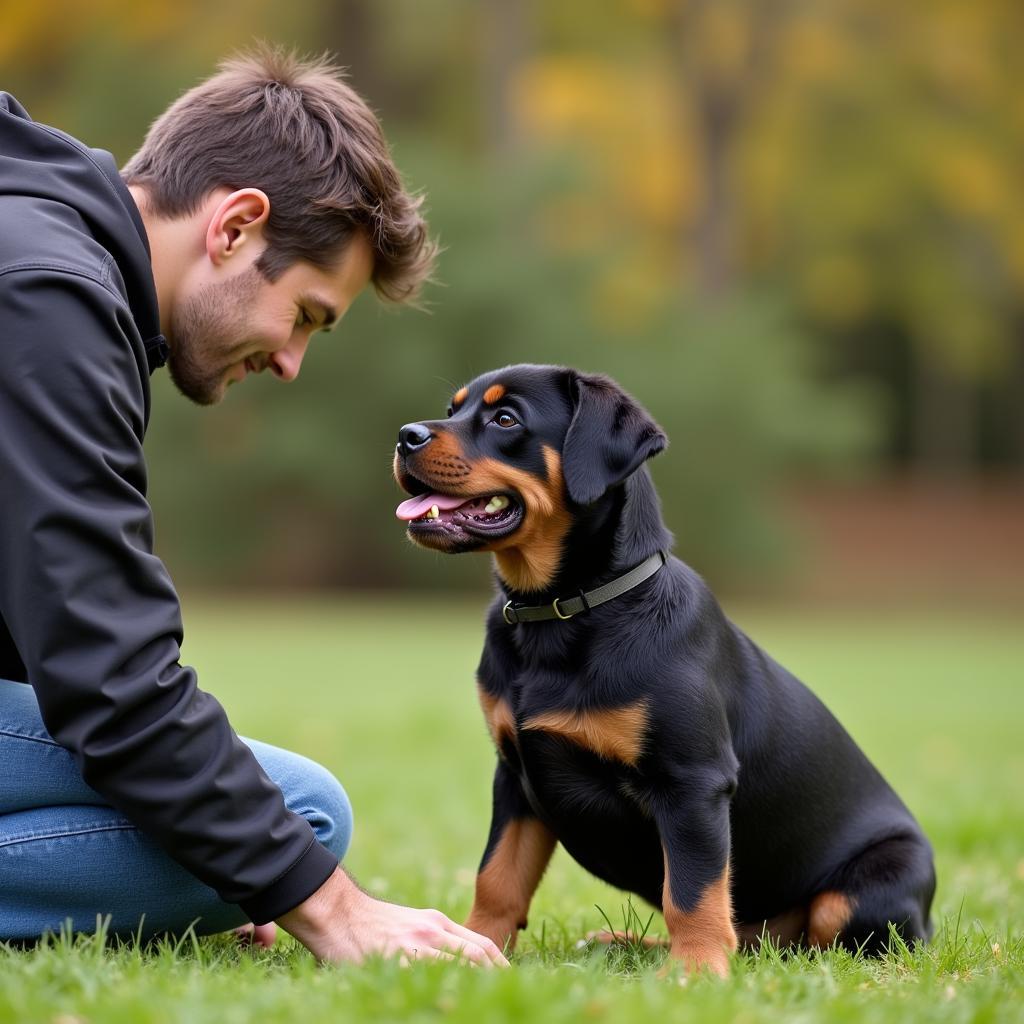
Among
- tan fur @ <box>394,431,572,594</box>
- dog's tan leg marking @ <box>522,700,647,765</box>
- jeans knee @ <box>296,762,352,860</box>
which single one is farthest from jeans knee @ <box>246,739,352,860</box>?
tan fur @ <box>394,431,572,594</box>

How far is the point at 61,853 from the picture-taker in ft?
9.43

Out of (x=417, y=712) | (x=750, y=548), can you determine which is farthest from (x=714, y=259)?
(x=417, y=712)

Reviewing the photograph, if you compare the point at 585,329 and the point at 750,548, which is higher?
the point at 585,329

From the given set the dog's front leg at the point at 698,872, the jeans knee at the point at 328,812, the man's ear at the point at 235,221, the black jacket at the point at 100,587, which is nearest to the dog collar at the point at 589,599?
the dog's front leg at the point at 698,872

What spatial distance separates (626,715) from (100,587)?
1217 mm

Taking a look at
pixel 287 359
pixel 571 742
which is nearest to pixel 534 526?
pixel 571 742

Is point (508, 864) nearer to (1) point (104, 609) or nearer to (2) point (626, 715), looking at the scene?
(2) point (626, 715)

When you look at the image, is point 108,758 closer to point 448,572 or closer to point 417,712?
point 417,712

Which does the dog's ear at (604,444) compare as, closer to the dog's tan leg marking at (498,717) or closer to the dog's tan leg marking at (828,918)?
the dog's tan leg marking at (498,717)

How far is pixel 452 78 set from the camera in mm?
29828

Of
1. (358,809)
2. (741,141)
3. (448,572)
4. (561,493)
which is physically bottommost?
(448,572)

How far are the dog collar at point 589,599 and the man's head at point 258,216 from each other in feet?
A: 2.73

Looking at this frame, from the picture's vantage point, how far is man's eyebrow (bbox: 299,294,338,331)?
3.40 meters

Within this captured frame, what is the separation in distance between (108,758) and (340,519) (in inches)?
876
